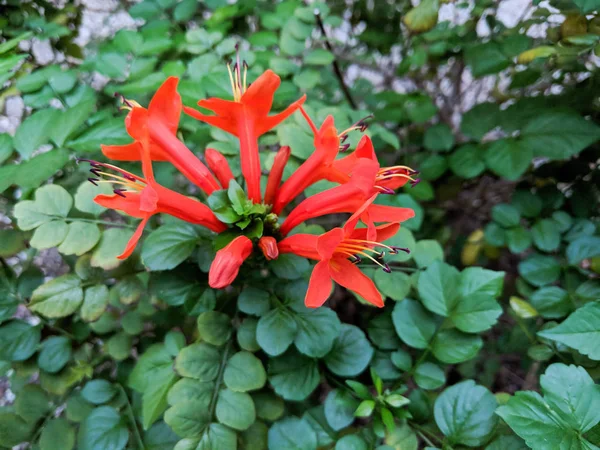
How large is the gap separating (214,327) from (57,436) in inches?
20.4

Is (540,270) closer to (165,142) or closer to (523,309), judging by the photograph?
(523,309)

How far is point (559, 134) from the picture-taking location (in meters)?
1.42

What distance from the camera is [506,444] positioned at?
0.94 meters

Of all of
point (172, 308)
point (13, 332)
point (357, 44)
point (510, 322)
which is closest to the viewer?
point (13, 332)

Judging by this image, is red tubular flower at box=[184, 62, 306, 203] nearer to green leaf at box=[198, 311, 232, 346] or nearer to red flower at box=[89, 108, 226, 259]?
red flower at box=[89, 108, 226, 259]

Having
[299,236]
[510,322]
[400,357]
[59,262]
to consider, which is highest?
[299,236]

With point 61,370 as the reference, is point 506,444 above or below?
below

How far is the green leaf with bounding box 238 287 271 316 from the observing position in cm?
103

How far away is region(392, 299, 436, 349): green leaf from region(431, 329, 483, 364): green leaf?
3 cm

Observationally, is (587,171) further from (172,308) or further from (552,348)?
(172,308)

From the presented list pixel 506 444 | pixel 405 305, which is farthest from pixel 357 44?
pixel 506 444

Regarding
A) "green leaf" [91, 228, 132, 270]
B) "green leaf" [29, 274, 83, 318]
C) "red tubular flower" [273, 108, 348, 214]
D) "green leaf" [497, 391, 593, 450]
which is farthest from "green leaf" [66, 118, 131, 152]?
"green leaf" [497, 391, 593, 450]

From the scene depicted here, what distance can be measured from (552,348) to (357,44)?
1.86 meters

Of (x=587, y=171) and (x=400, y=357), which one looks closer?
(x=400, y=357)
